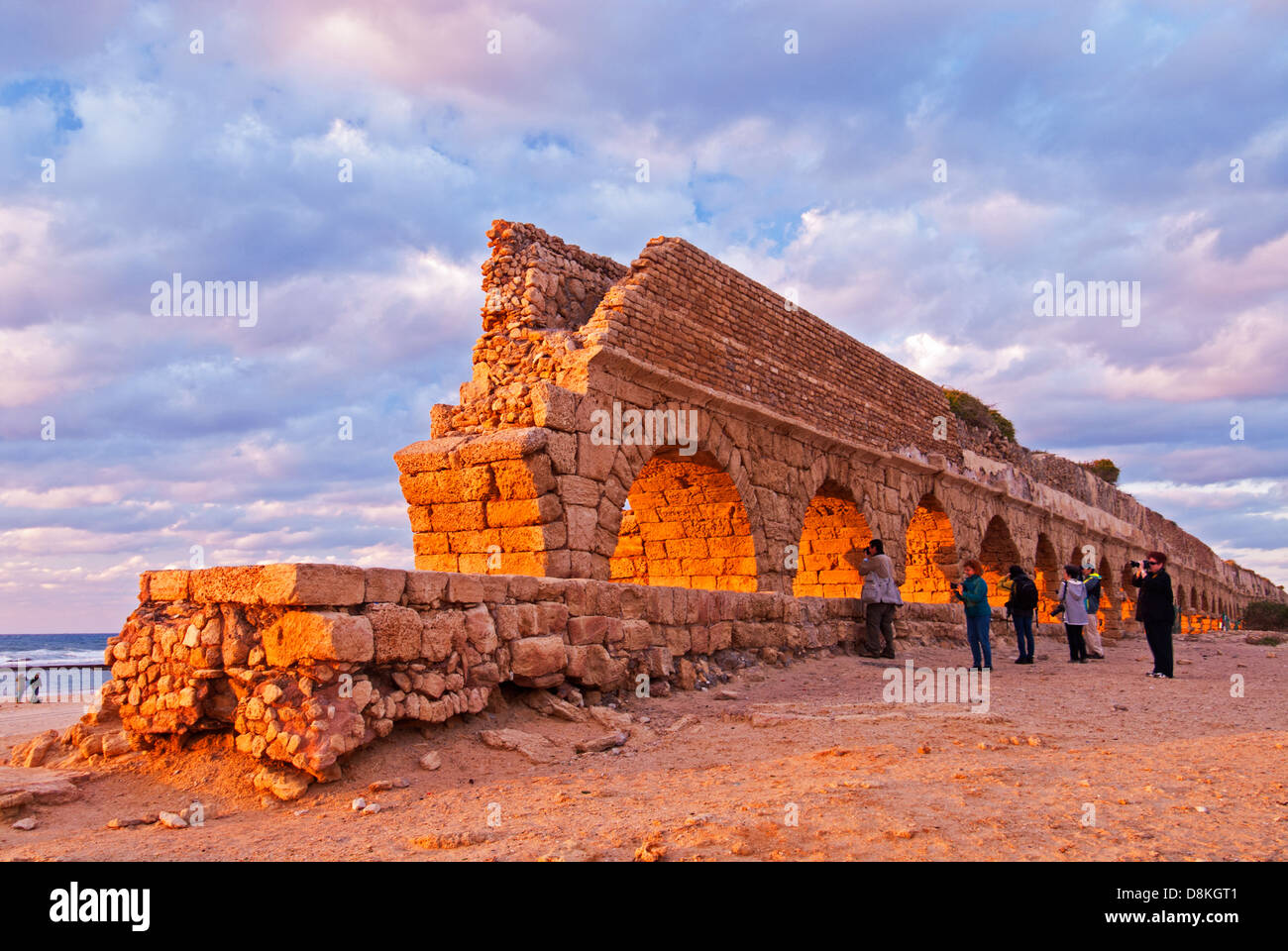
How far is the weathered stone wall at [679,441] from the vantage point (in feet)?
28.0

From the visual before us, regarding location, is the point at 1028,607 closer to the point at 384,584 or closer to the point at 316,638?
the point at 384,584

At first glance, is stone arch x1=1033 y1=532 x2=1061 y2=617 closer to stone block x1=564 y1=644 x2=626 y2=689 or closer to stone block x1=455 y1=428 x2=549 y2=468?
stone block x1=455 y1=428 x2=549 y2=468

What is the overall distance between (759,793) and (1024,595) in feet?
25.2

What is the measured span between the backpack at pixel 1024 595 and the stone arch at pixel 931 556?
511 cm

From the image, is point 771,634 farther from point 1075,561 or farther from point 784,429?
point 1075,561

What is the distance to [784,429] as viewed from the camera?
11.8m

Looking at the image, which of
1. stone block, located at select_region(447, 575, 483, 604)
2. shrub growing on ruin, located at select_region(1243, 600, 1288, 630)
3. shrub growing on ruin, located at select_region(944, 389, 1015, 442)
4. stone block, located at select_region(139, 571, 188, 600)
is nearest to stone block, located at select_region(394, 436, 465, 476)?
stone block, located at select_region(447, 575, 483, 604)

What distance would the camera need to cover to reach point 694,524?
36.7 feet

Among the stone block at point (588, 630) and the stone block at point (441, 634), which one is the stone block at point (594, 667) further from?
the stone block at point (441, 634)

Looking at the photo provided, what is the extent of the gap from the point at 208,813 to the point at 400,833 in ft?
3.47

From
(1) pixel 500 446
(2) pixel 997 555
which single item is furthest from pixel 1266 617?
(1) pixel 500 446

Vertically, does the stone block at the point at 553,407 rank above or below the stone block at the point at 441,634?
above

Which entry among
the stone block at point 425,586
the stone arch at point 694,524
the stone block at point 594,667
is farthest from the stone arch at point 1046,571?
the stone block at point 425,586

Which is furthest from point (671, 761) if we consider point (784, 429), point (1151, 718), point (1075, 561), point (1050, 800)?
point (1075, 561)
